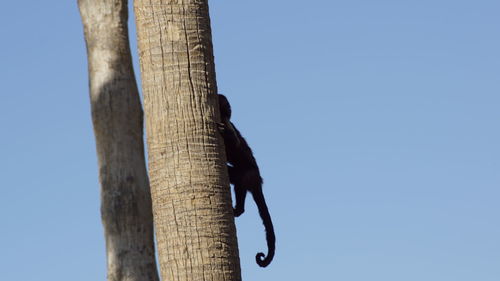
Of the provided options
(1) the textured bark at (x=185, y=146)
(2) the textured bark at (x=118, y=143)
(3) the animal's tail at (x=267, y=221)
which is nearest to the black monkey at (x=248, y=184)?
(3) the animal's tail at (x=267, y=221)

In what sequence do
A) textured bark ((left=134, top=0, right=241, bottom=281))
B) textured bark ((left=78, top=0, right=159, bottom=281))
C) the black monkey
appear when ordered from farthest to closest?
1. the black monkey
2. textured bark ((left=134, top=0, right=241, bottom=281))
3. textured bark ((left=78, top=0, right=159, bottom=281))

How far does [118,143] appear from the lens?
535cm

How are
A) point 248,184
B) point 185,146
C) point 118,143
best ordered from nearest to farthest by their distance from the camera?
1. point 118,143
2. point 185,146
3. point 248,184

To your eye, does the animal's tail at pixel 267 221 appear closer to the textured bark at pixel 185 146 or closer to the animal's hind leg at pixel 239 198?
the animal's hind leg at pixel 239 198

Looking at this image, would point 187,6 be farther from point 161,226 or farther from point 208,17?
point 161,226

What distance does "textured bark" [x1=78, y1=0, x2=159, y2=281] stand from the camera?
519 cm

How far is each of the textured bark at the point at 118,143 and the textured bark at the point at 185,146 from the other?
1.36m

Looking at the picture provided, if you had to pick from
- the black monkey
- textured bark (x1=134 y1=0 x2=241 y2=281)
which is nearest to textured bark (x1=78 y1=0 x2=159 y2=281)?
textured bark (x1=134 y1=0 x2=241 y2=281)

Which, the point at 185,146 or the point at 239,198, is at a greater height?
the point at 239,198

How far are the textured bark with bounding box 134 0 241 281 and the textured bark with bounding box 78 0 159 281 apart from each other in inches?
53.7

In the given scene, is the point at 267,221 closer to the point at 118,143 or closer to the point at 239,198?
the point at 239,198

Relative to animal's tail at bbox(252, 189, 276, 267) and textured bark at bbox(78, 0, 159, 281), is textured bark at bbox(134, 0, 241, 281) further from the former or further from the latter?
animal's tail at bbox(252, 189, 276, 267)

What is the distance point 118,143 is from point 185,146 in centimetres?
165

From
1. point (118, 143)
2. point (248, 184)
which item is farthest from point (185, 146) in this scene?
point (248, 184)
